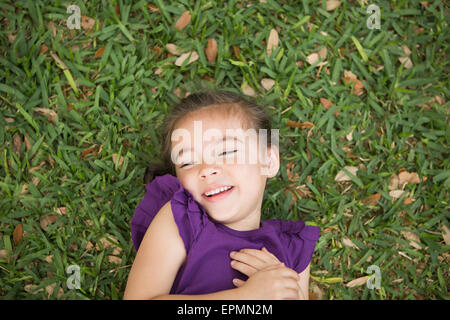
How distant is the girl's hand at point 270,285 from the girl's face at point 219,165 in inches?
11.1

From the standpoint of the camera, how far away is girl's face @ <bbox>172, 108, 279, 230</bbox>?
1.69 metres

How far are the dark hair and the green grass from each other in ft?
0.38

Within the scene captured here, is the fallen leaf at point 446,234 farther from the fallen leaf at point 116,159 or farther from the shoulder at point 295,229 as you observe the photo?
the fallen leaf at point 116,159

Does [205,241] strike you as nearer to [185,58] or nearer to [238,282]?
[238,282]

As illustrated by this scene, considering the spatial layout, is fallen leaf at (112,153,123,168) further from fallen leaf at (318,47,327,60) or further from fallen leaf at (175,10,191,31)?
fallen leaf at (318,47,327,60)

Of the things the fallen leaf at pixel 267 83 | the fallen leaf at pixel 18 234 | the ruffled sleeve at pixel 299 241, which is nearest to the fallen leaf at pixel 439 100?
the fallen leaf at pixel 267 83

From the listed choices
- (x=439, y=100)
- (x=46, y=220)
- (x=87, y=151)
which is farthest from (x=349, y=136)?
(x=46, y=220)

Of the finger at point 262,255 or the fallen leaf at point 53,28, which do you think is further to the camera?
the fallen leaf at point 53,28

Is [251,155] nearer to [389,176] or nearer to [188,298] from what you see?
[188,298]

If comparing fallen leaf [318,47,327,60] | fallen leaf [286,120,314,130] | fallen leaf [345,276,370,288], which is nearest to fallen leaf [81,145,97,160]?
fallen leaf [286,120,314,130]

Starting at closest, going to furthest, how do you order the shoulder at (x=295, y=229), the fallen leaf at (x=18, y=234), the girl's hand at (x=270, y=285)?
the girl's hand at (x=270, y=285) → the shoulder at (x=295, y=229) → the fallen leaf at (x=18, y=234)

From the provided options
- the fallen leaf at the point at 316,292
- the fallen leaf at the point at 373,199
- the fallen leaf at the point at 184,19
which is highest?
the fallen leaf at the point at 184,19

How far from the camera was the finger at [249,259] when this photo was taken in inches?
65.0

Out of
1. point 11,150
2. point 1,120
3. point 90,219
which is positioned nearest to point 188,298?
point 90,219
